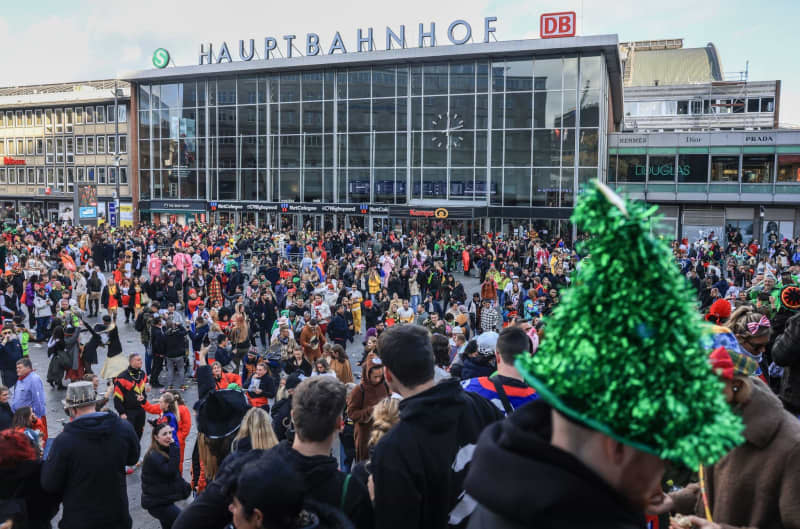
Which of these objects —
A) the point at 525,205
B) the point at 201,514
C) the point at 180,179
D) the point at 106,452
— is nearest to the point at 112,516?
the point at 106,452

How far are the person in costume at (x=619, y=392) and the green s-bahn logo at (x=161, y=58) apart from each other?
5426 centimetres

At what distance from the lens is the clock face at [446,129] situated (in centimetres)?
4175

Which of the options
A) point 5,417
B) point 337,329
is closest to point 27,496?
point 5,417

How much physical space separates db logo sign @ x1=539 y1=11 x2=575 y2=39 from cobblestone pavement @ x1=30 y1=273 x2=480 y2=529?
1098 inches

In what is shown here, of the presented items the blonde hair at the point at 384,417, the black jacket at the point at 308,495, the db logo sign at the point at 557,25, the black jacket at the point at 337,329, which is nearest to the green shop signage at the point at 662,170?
the db logo sign at the point at 557,25

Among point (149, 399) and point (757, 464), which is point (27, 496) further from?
point (149, 399)

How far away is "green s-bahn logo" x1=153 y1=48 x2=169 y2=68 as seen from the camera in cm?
4962

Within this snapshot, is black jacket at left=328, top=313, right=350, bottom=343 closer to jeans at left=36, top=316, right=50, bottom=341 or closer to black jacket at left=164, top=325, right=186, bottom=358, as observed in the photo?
black jacket at left=164, top=325, right=186, bottom=358

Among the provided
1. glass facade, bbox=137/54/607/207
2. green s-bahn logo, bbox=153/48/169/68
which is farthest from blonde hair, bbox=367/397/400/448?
green s-bahn logo, bbox=153/48/169/68

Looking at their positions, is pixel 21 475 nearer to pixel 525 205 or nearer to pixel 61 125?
pixel 525 205

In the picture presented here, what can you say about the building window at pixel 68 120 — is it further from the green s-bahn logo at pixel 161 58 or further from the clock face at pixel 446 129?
the clock face at pixel 446 129

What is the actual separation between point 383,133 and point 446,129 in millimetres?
4706

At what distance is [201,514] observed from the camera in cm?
300

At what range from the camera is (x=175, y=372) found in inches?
542
